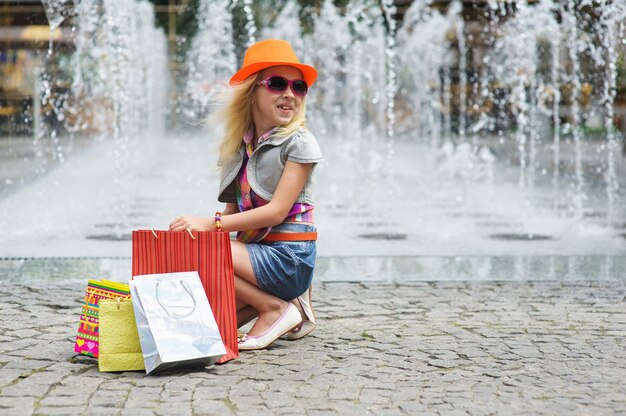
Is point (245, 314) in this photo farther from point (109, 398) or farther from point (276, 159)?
point (109, 398)

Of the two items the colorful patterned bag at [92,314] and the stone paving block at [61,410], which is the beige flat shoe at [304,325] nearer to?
the colorful patterned bag at [92,314]

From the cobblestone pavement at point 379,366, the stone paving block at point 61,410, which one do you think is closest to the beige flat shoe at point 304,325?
the cobblestone pavement at point 379,366

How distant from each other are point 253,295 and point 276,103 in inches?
30.9

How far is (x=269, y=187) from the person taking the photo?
4.47m

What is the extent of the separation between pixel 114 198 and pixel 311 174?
7.21 metres

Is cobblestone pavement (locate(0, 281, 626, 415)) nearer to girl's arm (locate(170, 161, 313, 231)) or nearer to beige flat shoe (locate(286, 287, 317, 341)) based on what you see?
beige flat shoe (locate(286, 287, 317, 341))

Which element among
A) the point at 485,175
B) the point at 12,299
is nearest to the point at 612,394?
the point at 12,299

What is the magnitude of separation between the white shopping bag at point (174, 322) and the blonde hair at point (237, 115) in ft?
2.32

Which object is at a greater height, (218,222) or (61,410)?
(218,222)

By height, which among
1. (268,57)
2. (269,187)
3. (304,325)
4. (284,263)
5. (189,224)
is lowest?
(304,325)

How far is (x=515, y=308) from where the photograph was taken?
5.45 metres

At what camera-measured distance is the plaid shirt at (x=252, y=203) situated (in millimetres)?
4496

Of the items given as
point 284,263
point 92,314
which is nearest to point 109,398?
point 92,314

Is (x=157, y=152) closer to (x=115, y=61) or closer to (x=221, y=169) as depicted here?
(x=115, y=61)
